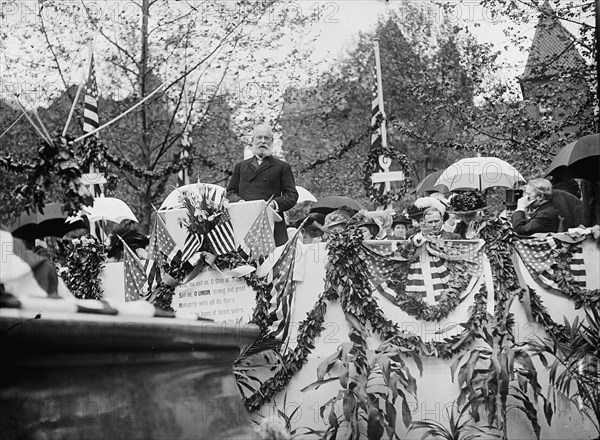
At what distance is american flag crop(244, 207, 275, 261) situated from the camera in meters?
10.3

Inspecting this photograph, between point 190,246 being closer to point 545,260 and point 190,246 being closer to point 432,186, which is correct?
point 545,260

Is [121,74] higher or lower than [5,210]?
higher

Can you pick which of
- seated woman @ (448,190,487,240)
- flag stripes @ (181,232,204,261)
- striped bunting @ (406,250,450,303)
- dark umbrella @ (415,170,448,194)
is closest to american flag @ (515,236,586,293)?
seated woman @ (448,190,487,240)

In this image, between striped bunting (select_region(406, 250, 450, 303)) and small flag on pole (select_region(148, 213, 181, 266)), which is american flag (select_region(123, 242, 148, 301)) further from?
striped bunting (select_region(406, 250, 450, 303))

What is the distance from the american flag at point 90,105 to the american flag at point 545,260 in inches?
355

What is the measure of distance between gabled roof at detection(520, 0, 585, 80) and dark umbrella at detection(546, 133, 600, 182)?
6.01 meters

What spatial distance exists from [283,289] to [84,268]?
2.92 meters

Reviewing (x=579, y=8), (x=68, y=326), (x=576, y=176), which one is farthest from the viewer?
(x=579, y=8)

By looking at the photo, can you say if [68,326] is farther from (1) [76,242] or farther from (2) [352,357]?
(1) [76,242]

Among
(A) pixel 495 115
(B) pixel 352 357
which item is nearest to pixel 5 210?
(B) pixel 352 357

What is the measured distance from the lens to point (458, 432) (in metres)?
9.16

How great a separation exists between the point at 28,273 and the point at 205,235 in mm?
7404

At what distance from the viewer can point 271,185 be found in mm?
10781

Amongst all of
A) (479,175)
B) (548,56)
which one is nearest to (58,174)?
(479,175)
